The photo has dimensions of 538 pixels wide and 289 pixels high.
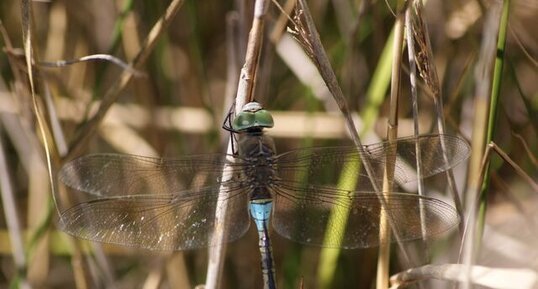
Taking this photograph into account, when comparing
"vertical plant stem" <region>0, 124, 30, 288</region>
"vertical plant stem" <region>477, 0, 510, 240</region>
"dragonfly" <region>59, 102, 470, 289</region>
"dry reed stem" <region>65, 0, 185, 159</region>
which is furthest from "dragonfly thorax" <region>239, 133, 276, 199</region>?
"vertical plant stem" <region>0, 124, 30, 288</region>

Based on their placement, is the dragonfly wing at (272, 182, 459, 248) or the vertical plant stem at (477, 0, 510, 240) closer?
the vertical plant stem at (477, 0, 510, 240)

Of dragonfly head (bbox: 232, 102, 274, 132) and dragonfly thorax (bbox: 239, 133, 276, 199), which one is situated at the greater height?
dragonfly head (bbox: 232, 102, 274, 132)

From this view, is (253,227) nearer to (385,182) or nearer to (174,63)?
(174,63)

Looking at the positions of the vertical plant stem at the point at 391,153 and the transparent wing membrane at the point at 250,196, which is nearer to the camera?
the vertical plant stem at the point at 391,153

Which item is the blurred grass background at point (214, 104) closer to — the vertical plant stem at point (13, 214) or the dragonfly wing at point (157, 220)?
the vertical plant stem at point (13, 214)

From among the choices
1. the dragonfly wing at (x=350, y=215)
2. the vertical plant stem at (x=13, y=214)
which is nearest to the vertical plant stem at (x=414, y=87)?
the dragonfly wing at (x=350, y=215)

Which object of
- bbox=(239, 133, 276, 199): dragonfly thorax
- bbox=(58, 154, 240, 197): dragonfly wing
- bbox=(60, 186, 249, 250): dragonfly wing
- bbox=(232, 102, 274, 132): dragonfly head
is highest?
bbox=(232, 102, 274, 132): dragonfly head

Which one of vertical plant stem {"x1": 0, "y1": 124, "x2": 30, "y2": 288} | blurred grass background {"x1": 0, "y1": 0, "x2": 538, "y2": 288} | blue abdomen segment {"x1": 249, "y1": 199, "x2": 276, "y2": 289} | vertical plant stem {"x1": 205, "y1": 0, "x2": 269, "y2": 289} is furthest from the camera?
blurred grass background {"x1": 0, "y1": 0, "x2": 538, "y2": 288}

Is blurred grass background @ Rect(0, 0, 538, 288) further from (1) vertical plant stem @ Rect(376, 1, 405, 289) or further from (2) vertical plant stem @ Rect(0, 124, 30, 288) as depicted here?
(1) vertical plant stem @ Rect(376, 1, 405, 289)

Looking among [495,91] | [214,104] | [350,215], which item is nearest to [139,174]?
[350,215]
